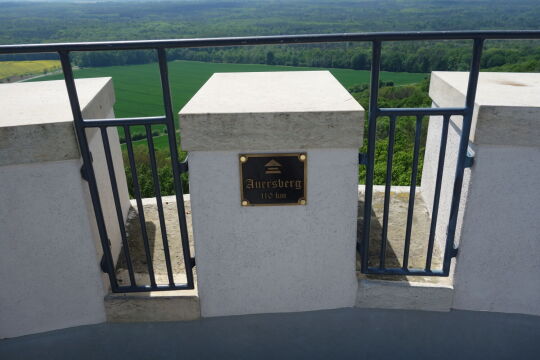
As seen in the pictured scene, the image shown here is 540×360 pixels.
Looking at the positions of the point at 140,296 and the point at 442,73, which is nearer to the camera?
the point at 140,296

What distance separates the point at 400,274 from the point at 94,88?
10.2 feet

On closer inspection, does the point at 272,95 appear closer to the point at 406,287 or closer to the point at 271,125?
the point at 271,125

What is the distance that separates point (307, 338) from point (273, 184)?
4.74 ft

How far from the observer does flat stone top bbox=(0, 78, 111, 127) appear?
2.95 meters

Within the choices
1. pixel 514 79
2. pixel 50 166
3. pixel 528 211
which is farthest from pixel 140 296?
pixel 514 79

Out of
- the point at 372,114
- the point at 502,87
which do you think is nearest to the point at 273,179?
the point at 372,114

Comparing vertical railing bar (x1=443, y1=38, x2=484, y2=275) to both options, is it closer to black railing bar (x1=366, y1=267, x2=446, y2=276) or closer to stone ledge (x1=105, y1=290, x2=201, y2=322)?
black railing bar (x1=366, y1=267, x2=446, y2=276)

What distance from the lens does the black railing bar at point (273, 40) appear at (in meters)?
2.70

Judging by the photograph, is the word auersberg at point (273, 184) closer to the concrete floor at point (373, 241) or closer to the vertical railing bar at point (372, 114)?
the vertical railing bar at point (372, 114)

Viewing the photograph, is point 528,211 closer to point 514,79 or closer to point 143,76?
point 514,79

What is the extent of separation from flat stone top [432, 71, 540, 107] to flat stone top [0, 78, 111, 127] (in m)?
2.90

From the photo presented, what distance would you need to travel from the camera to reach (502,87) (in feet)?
11.1

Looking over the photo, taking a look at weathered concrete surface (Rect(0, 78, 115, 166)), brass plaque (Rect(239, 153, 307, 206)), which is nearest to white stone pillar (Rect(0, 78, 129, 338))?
weathered concrete surface (Rect(0, 78, 115, 166))

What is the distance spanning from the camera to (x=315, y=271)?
335 cm
